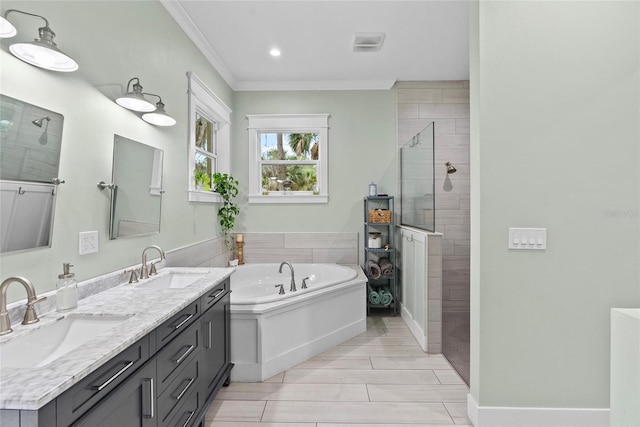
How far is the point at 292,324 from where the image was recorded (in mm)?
2508

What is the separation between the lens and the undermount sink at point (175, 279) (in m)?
1.95

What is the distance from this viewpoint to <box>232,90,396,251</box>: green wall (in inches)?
154

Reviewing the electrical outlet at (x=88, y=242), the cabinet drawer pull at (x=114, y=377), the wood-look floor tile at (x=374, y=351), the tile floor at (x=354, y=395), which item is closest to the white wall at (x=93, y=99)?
the electrical outlet at (x=88, y=242)

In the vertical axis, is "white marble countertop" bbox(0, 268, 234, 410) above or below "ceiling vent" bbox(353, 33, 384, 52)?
below

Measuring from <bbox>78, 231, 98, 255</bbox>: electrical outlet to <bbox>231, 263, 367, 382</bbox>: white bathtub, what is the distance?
1.00 m

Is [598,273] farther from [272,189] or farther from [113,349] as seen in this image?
[272,189]

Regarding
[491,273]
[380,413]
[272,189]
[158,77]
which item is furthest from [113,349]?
[272,189]

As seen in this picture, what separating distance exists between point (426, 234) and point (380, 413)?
4.71 feet

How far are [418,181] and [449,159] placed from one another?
0.86m

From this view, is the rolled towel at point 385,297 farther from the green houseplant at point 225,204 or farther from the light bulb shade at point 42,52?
the light bulb shade at point 42,52

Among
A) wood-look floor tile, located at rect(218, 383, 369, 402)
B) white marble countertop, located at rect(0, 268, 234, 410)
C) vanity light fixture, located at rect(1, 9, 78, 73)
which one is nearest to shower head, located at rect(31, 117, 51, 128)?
vanity light fixture, located at rect(1, 9, 78, 73)

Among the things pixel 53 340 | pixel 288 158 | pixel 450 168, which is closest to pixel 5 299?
pixel 53 340

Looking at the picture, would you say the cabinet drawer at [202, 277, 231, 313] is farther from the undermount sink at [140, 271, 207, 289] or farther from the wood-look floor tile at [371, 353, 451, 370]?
the wood-look floor tile at [371, 353, 451, 370]

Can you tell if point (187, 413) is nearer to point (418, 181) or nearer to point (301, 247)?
point (301, 247)
